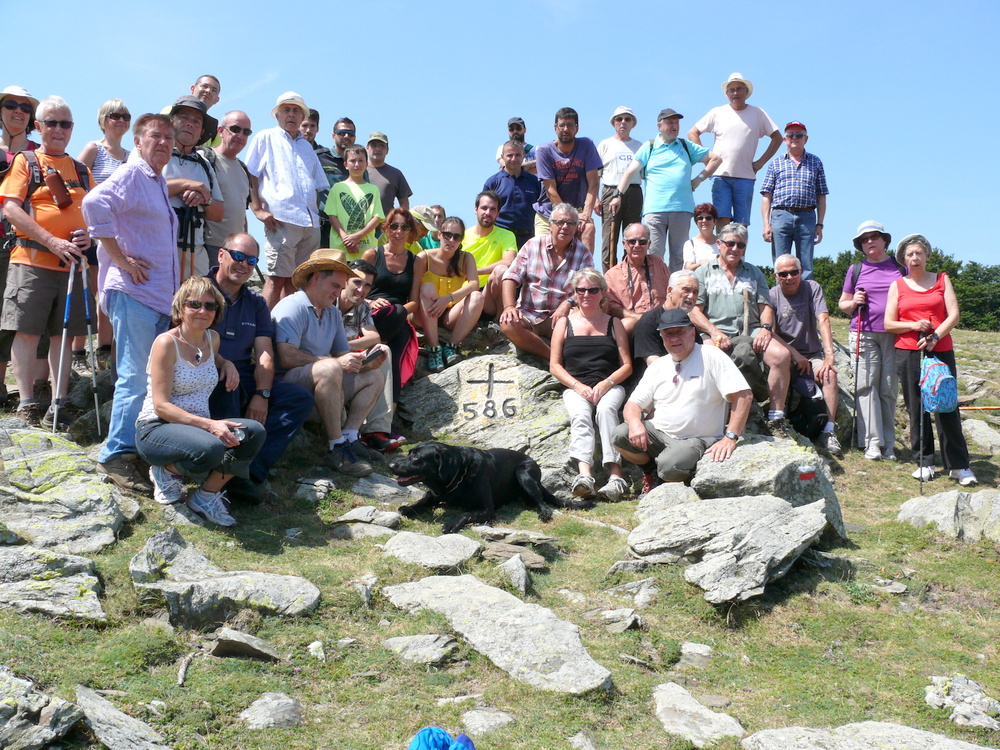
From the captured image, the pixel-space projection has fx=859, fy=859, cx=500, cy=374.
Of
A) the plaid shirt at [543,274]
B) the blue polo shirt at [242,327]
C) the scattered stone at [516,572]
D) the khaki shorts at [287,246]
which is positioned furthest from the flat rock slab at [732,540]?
the khaki shorts at [287,246]

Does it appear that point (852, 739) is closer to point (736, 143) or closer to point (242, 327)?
point (242, 327)

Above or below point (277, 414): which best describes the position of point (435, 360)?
above

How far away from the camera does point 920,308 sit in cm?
884

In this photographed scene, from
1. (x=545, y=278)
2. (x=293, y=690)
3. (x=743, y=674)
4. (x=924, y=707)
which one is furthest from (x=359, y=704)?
(x=545, y=278)

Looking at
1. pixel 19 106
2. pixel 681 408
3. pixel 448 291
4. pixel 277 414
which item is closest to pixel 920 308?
pixel 681 408

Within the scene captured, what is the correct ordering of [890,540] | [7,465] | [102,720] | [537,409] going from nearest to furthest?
[102,720] → [7,465] → [890,540] → [537,409]

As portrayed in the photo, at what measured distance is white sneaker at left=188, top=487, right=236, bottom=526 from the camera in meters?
6.11

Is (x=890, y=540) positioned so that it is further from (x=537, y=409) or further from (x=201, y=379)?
(x=201, y=379)

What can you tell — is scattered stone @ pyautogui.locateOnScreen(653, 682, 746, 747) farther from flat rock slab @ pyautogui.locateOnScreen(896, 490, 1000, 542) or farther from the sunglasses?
the sunglasses

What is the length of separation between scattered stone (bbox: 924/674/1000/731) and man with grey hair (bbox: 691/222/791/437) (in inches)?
176

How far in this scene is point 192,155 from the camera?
7.53 m

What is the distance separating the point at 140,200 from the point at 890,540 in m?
6.25

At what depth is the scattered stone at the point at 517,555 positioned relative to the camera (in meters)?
5.90

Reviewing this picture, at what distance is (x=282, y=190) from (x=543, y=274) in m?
2.86
